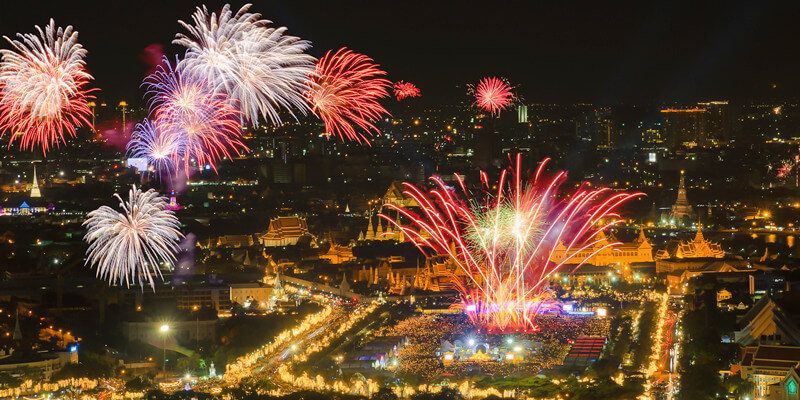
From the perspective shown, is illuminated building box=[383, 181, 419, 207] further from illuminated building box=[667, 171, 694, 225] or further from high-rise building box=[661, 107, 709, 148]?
high-rise building box=[661, 107, 709, 148]

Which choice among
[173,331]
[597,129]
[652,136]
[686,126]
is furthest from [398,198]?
[173,331]

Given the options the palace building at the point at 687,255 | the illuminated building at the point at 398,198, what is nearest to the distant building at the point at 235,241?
A: the illuminated building at the point at 398,198

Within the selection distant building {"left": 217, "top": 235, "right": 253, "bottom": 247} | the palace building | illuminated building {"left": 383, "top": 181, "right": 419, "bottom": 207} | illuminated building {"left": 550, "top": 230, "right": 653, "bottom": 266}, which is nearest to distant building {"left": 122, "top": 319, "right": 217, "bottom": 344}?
the palace building

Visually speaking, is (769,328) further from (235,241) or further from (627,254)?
(235,241)

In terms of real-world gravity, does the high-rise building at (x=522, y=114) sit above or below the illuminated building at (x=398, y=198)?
above

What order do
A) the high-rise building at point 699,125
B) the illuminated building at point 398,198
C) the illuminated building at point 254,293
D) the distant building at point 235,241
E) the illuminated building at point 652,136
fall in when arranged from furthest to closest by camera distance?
1. the illuminated building at point 652,136
2. the high-rise building at point 699,125
3. the illuminated building at point 398,198
4. the distant building at point 235,241
5. the illuminated building at point 254,293

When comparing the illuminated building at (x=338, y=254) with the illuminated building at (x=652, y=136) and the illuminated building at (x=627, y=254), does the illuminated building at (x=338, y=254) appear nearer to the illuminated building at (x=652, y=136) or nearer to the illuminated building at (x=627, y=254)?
the illuminated building at (x=627, y=254)

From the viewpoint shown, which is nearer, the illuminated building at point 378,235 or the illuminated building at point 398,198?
the illuminated building at point 378,235

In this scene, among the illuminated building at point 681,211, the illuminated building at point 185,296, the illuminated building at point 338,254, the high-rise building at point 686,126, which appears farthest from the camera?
the high-rise building at point 686,126

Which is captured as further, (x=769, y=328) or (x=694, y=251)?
(x=694, y=251)
